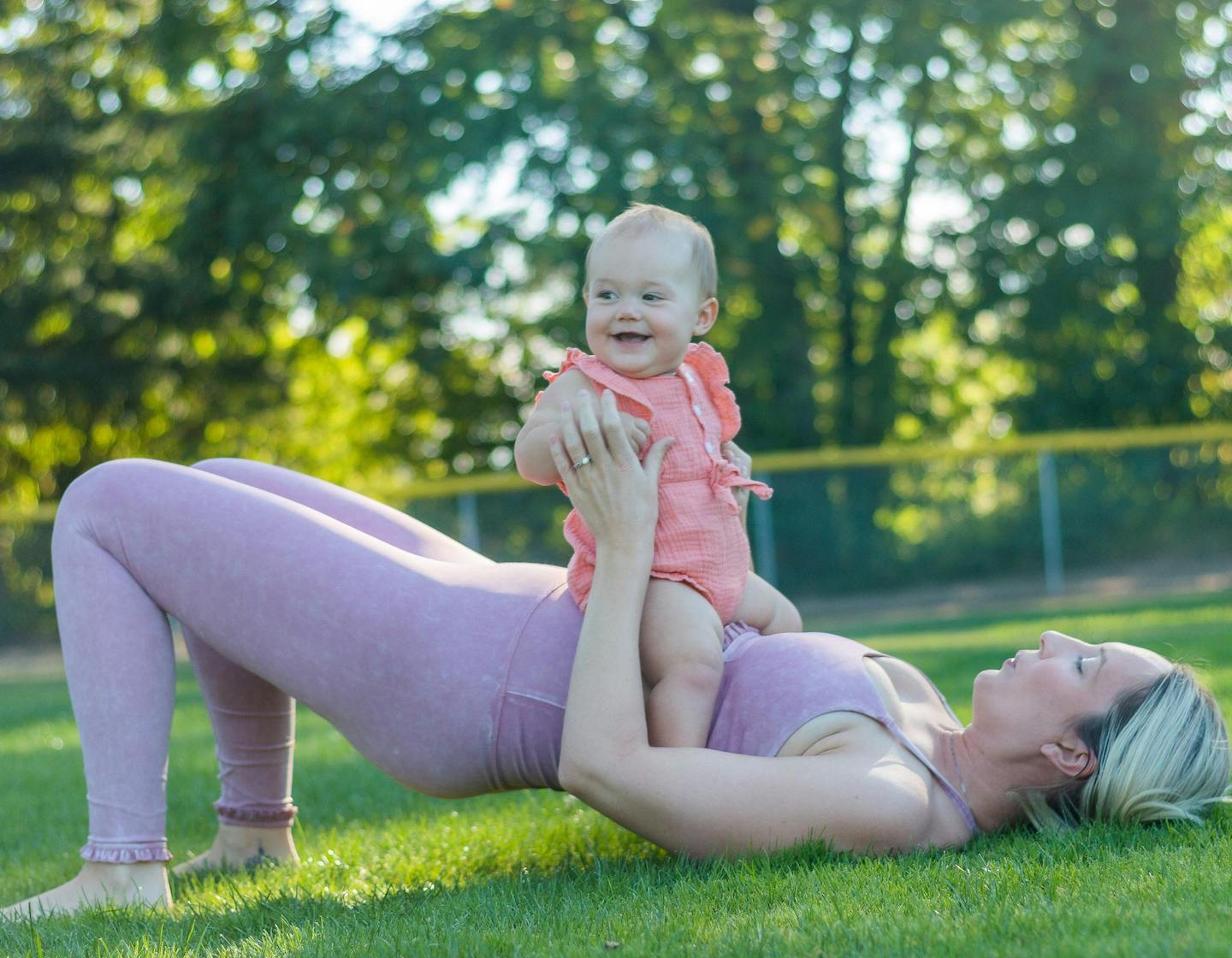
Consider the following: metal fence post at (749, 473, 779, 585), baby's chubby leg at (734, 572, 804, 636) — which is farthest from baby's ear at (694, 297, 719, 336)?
metal fence post at (749, 473, 779, 585)

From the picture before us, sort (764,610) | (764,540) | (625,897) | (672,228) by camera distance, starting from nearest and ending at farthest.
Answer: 1. (625,897)
2. (672,228)
3. (764,610)
4. (764,540)

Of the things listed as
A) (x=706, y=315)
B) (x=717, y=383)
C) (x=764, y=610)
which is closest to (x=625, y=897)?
(x=764, y=610)

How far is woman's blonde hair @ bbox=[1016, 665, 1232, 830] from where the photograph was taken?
287 cm

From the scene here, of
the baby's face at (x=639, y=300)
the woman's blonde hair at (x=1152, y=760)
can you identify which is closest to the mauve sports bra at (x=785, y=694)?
the woman's blonde hair at (x=1152, y=760)

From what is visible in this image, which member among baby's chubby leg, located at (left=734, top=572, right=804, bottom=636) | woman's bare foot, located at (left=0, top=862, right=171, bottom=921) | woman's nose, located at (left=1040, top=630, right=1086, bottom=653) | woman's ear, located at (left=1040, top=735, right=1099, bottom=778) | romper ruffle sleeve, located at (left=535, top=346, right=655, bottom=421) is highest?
romper ruffle sleeve, located at (left=535, top=346, right=655, bottom=421)

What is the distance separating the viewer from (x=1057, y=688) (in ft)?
9.59

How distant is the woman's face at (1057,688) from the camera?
2.90 meters

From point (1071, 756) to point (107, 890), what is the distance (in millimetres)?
1967

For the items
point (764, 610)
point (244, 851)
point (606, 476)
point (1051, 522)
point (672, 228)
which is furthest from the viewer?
point (1051, 522)

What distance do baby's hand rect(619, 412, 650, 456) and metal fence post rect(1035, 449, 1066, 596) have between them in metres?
12.7

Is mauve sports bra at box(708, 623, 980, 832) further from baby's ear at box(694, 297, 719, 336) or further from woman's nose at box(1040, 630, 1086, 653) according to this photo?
baby's ear at box(694, 297, 719, 336)

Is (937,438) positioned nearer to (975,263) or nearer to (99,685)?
(975,263)

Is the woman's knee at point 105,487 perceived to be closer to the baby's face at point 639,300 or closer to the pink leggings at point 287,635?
the pink leggings at point 287,635

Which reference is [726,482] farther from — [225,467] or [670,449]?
[225,467]
